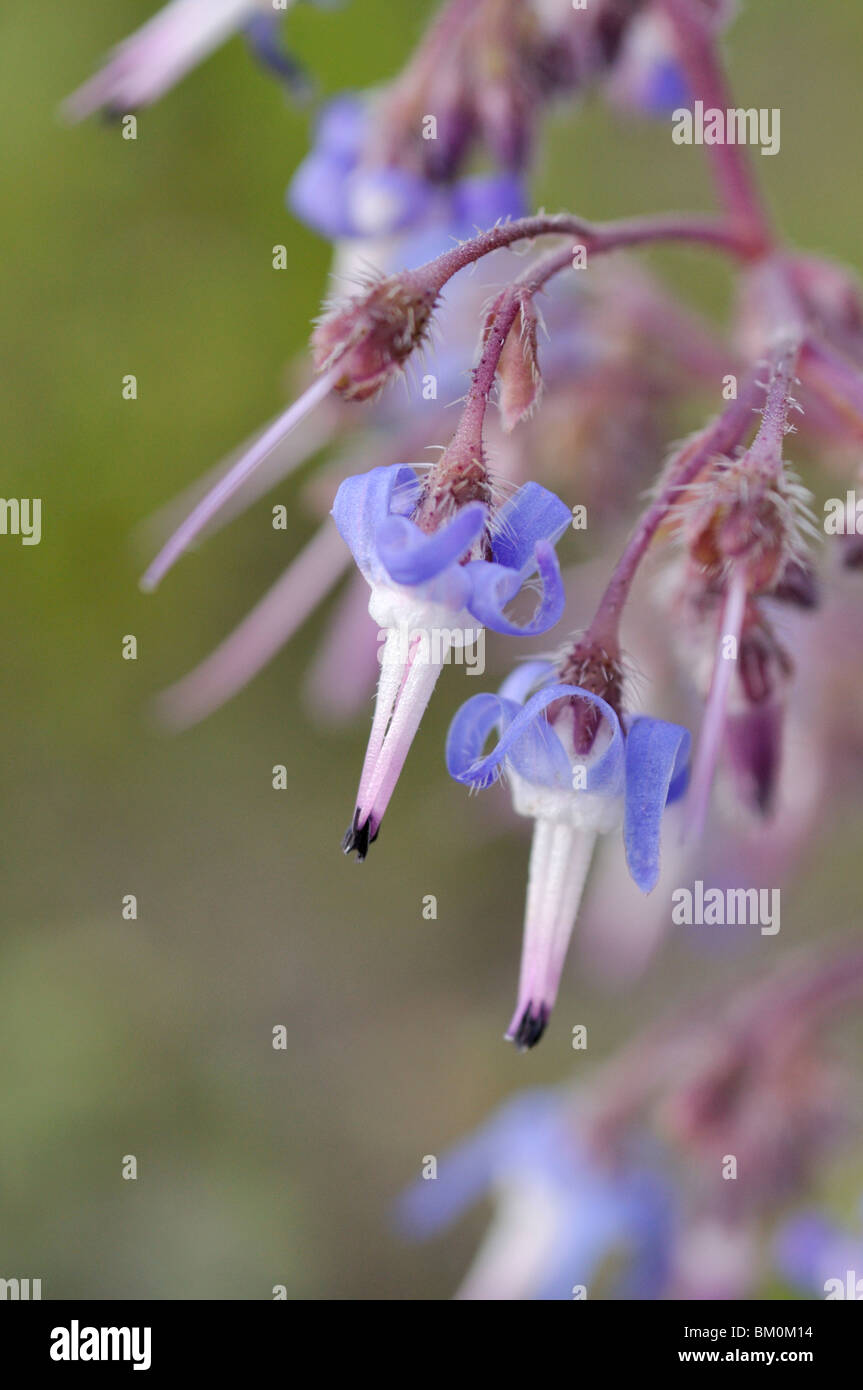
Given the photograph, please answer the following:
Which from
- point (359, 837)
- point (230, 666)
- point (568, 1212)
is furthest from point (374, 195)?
point (230, 666)

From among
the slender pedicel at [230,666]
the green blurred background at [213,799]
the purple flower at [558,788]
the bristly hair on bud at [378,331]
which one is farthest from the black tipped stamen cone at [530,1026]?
the green blurred background at [213,799]

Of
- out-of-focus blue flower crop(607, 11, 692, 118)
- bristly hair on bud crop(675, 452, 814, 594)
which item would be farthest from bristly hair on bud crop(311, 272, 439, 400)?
out-of-focus blue flower crop(607, 11, 692, 118)

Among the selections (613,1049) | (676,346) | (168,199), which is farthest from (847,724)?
(168,199)

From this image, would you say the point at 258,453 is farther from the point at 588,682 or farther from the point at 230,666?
the point at 230,666

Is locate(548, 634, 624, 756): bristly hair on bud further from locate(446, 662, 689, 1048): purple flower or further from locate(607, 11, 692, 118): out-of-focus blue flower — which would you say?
locate(607, 11, 692, 118): out-of-focus blue flower

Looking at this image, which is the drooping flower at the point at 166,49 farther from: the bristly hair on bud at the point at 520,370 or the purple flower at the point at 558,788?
the purple flower at the point at 558,788
